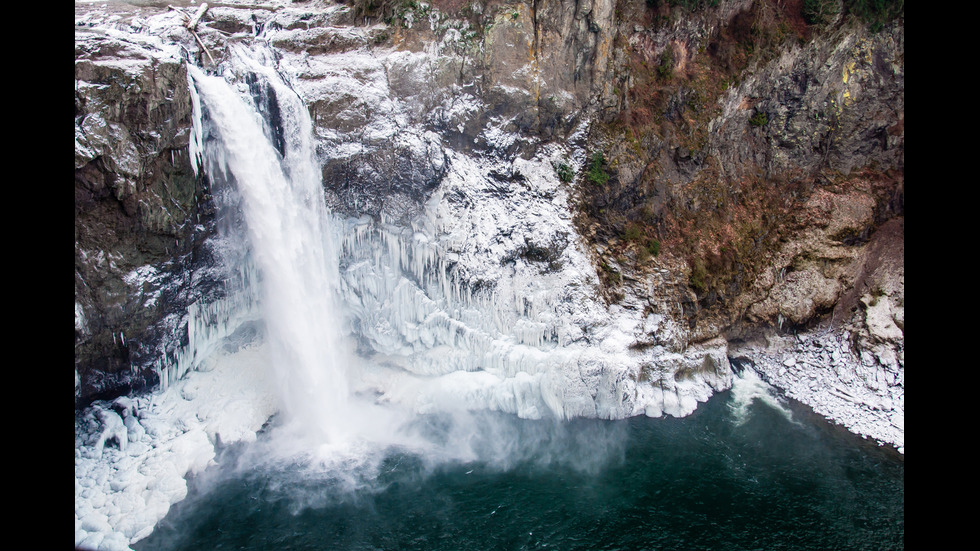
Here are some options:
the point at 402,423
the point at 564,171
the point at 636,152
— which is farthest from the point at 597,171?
the point at 402,423

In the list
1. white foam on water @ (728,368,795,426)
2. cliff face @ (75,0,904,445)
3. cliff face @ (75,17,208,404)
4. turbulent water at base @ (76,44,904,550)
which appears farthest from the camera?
white foam on water @ (728,368,795,426)

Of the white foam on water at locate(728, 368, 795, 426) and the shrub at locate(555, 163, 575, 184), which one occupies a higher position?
the shrub at locate(555, 163, 575, 184)

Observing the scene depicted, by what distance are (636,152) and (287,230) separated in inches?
497

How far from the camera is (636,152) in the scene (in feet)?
67.0

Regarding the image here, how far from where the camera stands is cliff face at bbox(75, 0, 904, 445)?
16062 mm

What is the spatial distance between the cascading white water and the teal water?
9.23ft

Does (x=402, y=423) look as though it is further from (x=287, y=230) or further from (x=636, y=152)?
(x=636, y=152)

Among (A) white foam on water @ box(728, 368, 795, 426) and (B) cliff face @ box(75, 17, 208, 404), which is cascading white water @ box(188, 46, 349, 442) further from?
(A) white foam on water @ box(728, 368, 795, 426)

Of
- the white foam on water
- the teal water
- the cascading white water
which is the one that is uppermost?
the cascading white water

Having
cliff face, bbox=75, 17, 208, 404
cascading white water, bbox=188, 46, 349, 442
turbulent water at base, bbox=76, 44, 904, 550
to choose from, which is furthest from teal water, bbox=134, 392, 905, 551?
cliff face, bbox=75, 17, 208, 404

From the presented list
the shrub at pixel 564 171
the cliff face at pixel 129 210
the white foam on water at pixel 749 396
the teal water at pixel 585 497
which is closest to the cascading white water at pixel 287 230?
the cliff face at pixel 129 210

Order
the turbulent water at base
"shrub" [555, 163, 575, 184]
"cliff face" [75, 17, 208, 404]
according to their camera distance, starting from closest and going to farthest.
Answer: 1. "cliff face" [75, 17, 208, 404]
2. the turbulent water at base
3. "shrub" [555, 163, 575, 184]

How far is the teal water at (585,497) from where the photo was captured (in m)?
13.1

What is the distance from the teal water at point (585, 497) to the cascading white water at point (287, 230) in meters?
2.81
